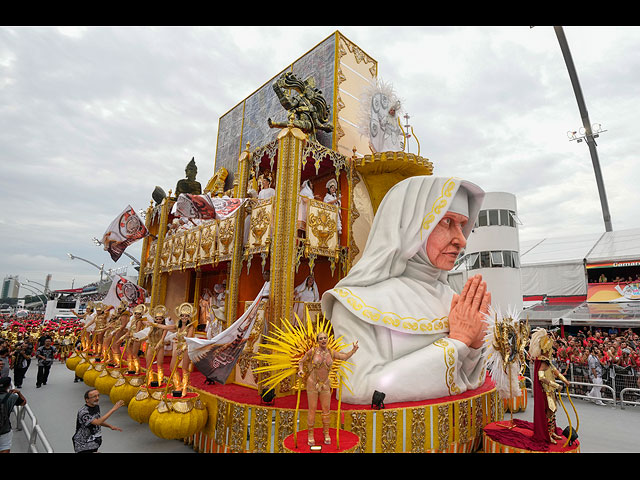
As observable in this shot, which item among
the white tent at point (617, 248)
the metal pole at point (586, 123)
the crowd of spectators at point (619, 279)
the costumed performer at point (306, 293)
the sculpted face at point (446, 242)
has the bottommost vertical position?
the costumed performer at point (306, 293)

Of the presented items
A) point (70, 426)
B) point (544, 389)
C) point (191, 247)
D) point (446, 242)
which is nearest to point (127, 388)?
point (70, 426)

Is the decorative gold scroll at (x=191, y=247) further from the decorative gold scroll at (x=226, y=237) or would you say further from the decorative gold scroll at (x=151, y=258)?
the decorative gold scroll at (x=151, y=258)

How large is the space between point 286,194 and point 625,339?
14180 millimetres

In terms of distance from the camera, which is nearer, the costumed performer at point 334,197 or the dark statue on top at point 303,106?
the dark statue on top at point 303,106

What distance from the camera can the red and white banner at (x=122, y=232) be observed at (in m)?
12.1

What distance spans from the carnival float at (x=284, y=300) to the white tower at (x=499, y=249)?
704 centimetres

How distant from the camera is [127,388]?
8.04 m

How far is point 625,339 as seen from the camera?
Answer: 536 inches

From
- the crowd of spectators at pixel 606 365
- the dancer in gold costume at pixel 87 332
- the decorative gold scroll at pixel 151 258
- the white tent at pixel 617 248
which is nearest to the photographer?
the crowd of spectators at pixel 606 365

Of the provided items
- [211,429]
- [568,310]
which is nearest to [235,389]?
[211,429]

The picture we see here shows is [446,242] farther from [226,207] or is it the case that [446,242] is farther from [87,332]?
[87,332]

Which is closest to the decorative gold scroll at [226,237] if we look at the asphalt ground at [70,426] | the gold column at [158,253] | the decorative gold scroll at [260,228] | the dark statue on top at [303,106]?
the decorative gold scroll at [260,228]

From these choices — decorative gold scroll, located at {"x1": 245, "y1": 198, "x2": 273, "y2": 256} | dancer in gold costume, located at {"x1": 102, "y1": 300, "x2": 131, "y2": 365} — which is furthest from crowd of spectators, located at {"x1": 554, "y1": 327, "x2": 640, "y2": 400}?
dancer in gold costume, located at {"x1": 102, "y1": 300, "x2": 131, "y2": 365}

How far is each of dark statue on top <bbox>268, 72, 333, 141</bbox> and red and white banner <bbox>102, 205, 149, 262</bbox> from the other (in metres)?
6.56
